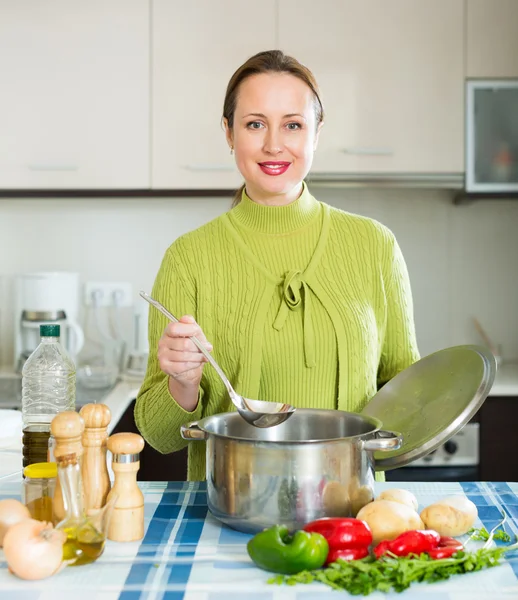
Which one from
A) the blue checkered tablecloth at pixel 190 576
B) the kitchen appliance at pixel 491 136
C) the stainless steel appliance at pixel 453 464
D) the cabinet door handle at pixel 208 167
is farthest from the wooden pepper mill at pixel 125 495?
the kitchen appliance at pixel 491 136

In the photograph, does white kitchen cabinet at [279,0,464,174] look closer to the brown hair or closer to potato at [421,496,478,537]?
the brown hair

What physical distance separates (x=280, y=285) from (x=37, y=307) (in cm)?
143

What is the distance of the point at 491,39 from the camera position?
2.65 m

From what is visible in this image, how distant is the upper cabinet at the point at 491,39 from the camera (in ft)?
8.70

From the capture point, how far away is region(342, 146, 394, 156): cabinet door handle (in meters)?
2.64

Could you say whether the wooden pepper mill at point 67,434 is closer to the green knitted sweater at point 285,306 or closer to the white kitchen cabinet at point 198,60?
the green knitted sweater at point 285,306

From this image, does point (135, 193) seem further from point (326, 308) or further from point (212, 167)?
point (326, 308)

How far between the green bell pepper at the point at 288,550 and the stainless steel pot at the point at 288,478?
0.22 feet

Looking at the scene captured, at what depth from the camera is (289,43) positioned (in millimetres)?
2639

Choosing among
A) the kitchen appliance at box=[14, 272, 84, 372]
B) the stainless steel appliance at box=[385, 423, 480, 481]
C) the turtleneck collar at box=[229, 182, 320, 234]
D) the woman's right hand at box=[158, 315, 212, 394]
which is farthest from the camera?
the kitchen appliance at box=[14, 272, 84, 372]

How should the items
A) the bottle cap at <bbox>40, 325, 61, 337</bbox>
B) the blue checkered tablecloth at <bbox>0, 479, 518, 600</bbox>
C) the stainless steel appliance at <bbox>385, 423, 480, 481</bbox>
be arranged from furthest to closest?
1. the stainless steel appliance at <bbox>385, 423, 480, 481</bbox>
2. the bottle cap at <bbox>40, 325, 61, 337</bbox>
3. the blue checkered tablecloth at <bbox>0, 479, 518, 600</bbox>

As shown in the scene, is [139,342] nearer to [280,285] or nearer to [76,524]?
[280,285]

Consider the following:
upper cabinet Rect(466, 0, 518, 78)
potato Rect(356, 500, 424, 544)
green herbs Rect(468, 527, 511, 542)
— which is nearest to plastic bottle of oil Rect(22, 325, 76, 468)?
potato Rect(356, 500, 424, 544)

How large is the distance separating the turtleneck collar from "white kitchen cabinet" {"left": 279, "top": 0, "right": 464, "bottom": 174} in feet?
4.00
